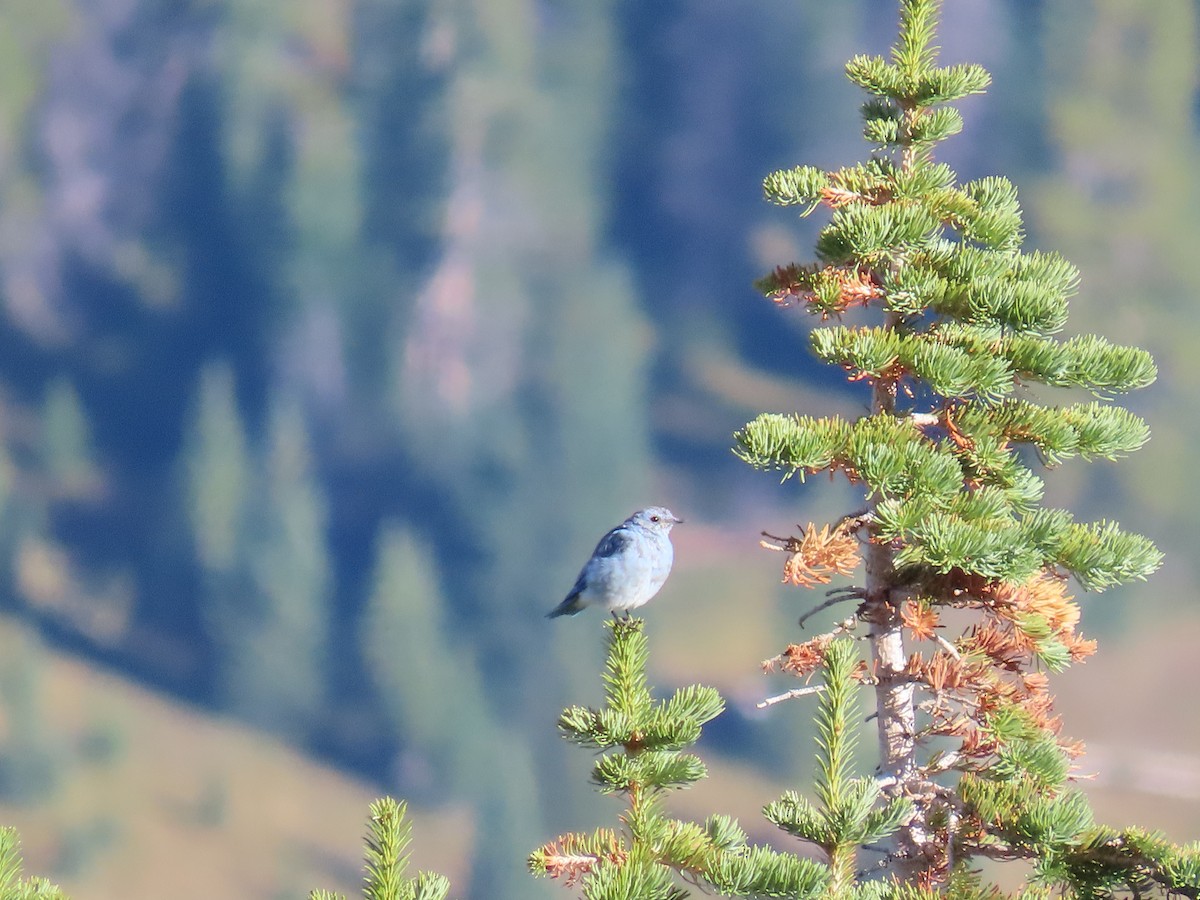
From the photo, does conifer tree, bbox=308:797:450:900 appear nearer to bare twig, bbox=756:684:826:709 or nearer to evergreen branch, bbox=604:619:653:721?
evergreen branch, bbox=604:619:653:721

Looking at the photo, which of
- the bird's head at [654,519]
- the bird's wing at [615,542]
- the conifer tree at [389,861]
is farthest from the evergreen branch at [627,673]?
the bird's head at [654,519]

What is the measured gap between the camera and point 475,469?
75.5 ft

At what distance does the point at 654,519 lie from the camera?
15.1 ft

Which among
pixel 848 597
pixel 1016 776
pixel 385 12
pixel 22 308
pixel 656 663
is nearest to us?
pixel 1016 776

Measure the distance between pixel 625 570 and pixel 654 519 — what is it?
0.40 meters

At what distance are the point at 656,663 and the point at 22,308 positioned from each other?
14.7 m

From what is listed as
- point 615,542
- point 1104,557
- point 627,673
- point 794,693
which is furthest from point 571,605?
point 1104,557

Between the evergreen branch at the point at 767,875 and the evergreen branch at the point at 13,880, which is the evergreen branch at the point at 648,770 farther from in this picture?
the evergreen branch at the point at 13,880

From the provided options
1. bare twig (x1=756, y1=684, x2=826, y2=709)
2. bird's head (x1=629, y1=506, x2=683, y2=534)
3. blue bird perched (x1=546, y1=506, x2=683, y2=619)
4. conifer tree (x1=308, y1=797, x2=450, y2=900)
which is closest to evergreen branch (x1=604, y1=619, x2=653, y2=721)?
bare twig (x1=756, y1=684, x2=826, y2=709)

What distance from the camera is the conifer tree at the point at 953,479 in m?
2.90

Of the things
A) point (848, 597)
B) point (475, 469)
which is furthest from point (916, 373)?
point (475, 469)

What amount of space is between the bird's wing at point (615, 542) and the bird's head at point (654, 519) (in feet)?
0.39

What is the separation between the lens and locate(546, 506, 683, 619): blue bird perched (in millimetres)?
4219

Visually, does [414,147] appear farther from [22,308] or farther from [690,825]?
[690,825]
